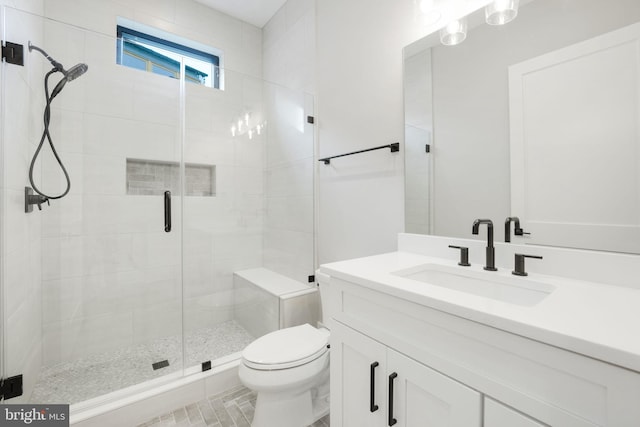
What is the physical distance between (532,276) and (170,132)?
218 cm

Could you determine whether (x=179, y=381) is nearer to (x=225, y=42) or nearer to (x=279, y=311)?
(x=279, y=311)

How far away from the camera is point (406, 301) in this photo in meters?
0.77

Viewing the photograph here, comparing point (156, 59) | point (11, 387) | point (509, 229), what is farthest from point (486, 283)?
point (156, 59)

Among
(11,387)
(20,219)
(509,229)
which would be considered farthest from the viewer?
(20,219)

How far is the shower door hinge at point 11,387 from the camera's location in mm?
1242

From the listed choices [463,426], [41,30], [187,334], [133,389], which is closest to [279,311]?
[187,334]

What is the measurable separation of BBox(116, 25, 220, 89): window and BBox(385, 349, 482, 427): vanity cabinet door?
218cm

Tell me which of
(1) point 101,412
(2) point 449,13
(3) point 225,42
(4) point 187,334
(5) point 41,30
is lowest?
(1) point 101,412

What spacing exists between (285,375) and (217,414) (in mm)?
562

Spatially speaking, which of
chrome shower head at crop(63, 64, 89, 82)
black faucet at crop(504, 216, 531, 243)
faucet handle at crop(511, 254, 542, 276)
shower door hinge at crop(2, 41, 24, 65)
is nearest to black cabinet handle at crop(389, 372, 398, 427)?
faucet handle at crop(511, 254, 542, 276)

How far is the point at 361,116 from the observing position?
5.68ft

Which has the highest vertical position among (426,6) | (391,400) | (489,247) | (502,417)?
(426,6)

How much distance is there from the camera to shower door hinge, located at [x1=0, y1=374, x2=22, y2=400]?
4.08ft

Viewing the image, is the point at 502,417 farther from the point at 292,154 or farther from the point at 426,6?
the point at 292,154
